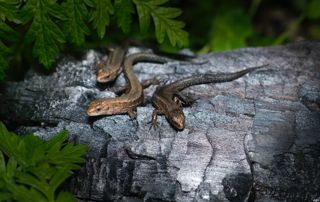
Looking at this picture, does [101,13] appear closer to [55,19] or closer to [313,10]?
[55,19]

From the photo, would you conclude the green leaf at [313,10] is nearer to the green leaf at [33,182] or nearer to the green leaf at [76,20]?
the green leaf at [76,20]

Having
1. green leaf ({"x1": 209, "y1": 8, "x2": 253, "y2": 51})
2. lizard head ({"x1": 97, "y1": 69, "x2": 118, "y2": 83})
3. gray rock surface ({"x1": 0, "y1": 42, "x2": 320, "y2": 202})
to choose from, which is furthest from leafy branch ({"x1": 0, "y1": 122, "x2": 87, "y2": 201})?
green leaf ({"x1": 209, "y1": 8, "x2": 253, "y2": 51})

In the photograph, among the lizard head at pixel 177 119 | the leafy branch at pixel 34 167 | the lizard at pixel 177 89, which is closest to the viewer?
the leafy branch at pixel 34 167

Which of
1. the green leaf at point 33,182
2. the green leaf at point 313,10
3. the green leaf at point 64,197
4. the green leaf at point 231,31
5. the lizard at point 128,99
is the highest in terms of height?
the green leaf at point 313,10

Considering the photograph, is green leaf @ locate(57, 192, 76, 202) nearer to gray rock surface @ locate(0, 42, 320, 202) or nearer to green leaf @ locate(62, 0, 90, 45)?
gray rock surface @ locate(0, 42, 320, 202)

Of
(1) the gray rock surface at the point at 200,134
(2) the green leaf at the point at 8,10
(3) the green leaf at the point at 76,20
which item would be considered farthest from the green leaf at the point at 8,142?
(3) the green leaf at the point at 76,20

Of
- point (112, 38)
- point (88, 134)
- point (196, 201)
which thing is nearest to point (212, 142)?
point (196, 201)

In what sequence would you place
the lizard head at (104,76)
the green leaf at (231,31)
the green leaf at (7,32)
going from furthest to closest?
the green leaf at (231,31)
the lizard head at (104,76)
the green leaf at (7,32)

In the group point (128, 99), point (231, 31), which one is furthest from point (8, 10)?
point (231, 31)
